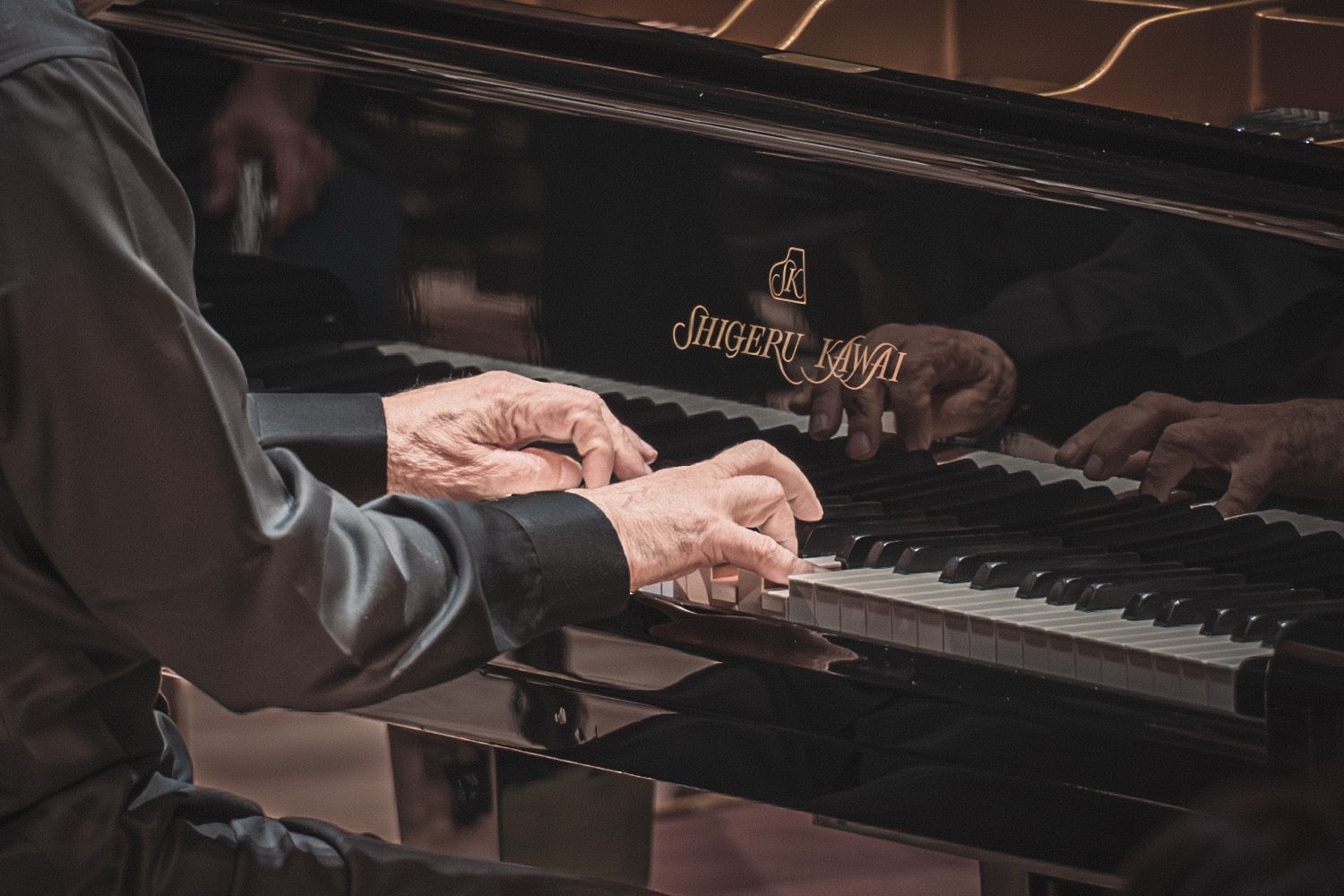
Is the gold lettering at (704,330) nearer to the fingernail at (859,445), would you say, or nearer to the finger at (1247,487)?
the fingernail at (859,445)

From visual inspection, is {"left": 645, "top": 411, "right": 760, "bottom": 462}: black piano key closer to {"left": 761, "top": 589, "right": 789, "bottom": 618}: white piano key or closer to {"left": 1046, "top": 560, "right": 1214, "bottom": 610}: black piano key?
{"left": 761, "top": 589, "right": 789, "bottom": 618}: white piano key

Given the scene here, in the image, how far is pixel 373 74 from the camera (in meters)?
1.75

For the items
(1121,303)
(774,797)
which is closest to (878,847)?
(774,797)

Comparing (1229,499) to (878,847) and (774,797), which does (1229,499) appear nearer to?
(774,797)

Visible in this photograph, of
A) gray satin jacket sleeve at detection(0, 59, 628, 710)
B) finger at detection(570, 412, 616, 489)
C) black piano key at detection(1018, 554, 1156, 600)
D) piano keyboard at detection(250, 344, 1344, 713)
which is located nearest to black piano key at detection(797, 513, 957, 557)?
piano keyboard at detection(250, 344, 1344, 713)

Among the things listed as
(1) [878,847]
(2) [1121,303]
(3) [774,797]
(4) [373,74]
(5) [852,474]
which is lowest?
(1) [878,847]

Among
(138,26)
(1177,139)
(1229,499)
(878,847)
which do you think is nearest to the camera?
(1229,499)

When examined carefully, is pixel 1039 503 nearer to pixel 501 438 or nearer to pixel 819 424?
pixel 819 424

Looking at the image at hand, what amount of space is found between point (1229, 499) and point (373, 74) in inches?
39.2

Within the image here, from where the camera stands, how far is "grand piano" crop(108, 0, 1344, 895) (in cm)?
140

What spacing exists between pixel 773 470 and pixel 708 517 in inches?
5.5

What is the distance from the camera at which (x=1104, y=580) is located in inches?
57.2

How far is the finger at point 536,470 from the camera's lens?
5.57 feet

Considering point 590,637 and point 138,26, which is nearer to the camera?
point 590,637
